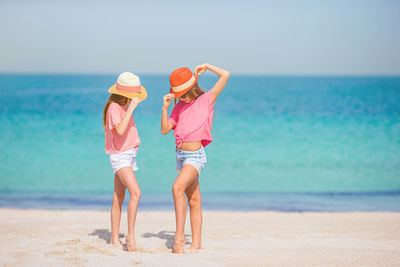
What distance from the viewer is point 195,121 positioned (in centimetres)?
452

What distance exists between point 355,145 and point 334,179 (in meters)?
5.51

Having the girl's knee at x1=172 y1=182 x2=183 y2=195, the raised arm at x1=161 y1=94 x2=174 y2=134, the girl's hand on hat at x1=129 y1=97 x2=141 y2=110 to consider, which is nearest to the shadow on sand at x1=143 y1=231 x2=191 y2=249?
the girl's knee at x1=172 y1=182 x2=183 y2=195

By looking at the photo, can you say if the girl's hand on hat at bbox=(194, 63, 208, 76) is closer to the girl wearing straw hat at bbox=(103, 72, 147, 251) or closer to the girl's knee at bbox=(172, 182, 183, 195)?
the girl wearing straw hat at bbox=(103, 72, 147, 251)

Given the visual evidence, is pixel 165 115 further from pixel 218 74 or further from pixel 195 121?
pixel 218 74

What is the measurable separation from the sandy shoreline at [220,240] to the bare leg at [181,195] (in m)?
0.17

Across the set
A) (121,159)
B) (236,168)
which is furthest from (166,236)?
(236,168)

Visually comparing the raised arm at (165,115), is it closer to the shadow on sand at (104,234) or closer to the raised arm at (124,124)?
the raised arm at (124,124)

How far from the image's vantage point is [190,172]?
4484 millimetres

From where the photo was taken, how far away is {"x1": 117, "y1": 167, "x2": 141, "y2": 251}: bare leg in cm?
449

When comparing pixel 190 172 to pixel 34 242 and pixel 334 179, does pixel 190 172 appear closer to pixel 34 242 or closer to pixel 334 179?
pixel 34 242

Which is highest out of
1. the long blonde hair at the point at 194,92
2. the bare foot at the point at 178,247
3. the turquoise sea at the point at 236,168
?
the long blonde hair at the point at 194,92

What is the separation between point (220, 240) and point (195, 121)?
5.29 ft

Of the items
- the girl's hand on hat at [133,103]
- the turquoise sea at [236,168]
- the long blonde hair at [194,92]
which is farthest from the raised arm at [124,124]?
the turquoise sea at [236,168]

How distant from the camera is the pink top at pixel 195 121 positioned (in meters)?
4.52
